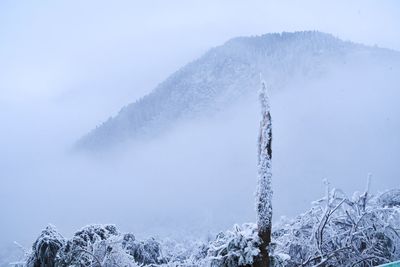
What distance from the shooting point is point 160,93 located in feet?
542

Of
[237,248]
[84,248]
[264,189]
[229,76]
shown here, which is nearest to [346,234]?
[237,248]

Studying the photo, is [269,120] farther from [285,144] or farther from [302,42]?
[302,42]

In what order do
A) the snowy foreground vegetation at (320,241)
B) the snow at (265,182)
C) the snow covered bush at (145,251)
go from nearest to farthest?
the snow at (265,182), the snowy foreground vegetation at (320,241), the snow covered bush at (145,251)

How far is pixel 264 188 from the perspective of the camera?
3.49 m

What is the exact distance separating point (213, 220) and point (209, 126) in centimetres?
8494

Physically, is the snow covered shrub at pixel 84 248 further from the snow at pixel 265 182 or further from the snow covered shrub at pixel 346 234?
the snow at pixel 265 182

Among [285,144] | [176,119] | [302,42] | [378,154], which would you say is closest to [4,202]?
[176,119]

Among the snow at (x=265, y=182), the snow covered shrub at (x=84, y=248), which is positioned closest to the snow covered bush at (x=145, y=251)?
Result: the snow covered shrub at (x=84, y=248)

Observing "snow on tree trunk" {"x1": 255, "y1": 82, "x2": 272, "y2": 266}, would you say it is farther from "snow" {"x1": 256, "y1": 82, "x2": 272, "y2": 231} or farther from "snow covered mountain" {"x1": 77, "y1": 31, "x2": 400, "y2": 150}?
"snow covered mountain" {"x1": 77, "y1": 31, "x2": 400, "y2": 150}

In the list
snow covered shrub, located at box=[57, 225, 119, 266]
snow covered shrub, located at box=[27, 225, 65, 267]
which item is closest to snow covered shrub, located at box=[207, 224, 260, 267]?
snow covered shrub, located at box=[57, 225, 119, 266]

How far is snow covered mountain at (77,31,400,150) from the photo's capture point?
155375mm

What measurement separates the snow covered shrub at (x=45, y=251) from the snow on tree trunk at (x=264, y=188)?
3.84 metres

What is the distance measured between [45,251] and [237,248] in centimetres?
376

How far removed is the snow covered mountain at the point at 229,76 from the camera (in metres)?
155
